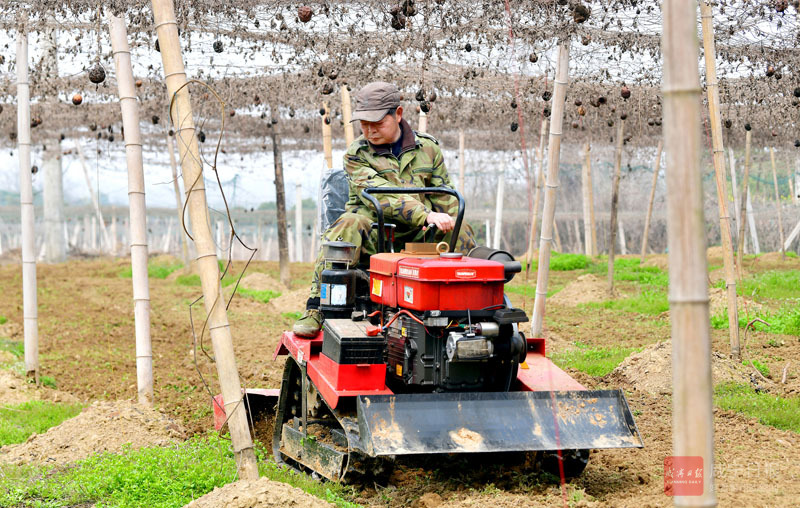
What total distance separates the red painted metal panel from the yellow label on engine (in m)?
0.95

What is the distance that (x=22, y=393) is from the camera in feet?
25.7

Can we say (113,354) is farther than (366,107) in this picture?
Yes

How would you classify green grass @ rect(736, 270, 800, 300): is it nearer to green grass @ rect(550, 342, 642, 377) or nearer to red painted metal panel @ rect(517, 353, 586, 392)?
green grass @ rect(550, 342, 642, 377)

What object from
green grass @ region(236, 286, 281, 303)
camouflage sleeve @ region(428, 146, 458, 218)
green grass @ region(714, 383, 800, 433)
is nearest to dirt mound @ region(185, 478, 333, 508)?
camouflage sleeve @ region(428, 146, 458, 218)

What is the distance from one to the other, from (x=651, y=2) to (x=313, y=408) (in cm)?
554

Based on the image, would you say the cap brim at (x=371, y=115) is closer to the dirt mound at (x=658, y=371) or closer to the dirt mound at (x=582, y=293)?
the dirt mound at (x=658, y=371)

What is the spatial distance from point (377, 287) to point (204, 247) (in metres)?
1.38

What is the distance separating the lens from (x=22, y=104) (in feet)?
26.9

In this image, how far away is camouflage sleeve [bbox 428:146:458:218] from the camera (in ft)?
18.3

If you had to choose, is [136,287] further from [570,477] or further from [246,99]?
[246,99]

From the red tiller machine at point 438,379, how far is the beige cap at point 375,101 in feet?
1.95

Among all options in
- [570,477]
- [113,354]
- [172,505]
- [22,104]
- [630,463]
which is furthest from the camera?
[113,354]

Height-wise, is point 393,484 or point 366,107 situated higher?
point 366,107

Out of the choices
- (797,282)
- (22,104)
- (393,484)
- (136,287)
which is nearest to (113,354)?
(22,104)
